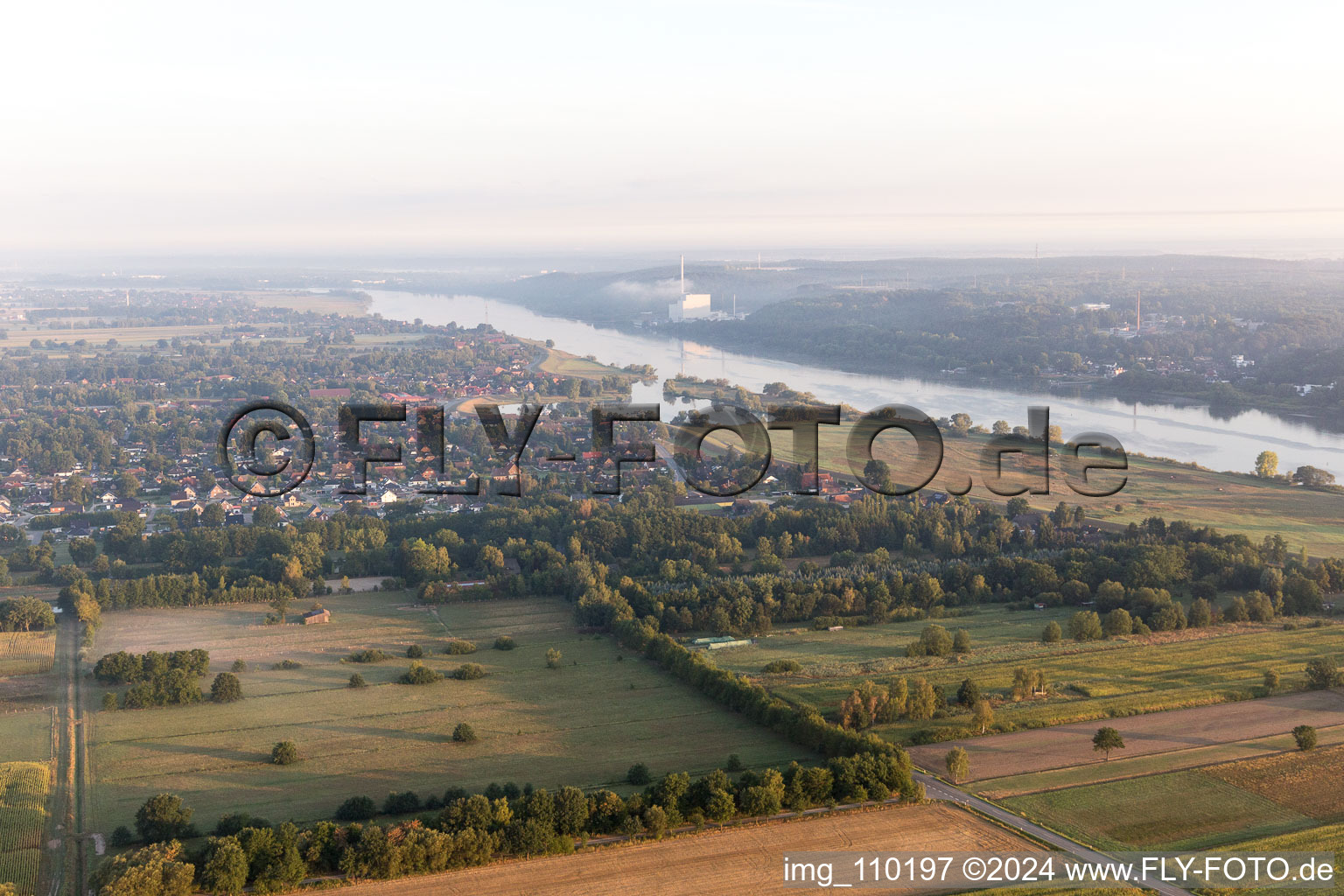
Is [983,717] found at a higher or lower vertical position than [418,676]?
higher

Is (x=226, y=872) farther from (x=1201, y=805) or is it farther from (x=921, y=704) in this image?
(x=1201, y=805)

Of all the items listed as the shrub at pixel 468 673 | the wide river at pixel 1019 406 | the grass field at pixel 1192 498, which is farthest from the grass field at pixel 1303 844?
the wide river at pixel 1019 406

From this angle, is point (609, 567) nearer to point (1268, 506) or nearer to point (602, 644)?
point (602, 644)

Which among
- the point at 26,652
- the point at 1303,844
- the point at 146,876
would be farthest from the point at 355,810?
the point at 1303,844

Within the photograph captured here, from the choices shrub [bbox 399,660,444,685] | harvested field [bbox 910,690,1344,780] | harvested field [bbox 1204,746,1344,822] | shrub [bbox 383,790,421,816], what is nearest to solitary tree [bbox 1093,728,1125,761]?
harvested field [bbox 910,690,1344,780]

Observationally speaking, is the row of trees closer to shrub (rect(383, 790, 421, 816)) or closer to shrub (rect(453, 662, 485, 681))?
shrub (rect(383, 790, 421, 816))

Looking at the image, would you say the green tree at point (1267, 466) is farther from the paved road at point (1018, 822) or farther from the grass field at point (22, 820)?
the grass field at point (22, 820)
